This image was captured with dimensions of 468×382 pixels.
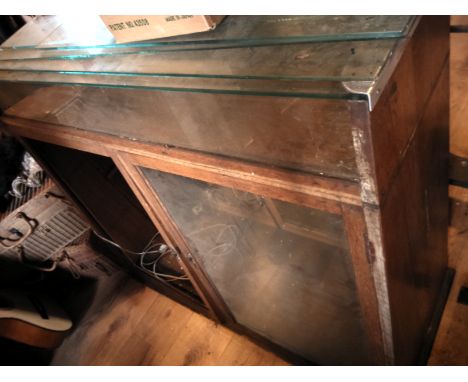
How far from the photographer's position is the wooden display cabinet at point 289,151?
548mm

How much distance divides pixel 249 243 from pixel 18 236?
118 cm

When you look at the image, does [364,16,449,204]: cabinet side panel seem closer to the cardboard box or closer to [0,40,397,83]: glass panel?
[0,40,397,83]: glass panel

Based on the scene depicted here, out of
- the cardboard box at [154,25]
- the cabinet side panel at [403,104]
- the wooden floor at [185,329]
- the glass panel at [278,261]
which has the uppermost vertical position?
the cardboard box at [154,25]

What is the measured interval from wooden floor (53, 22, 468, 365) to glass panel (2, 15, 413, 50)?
1.38 metres

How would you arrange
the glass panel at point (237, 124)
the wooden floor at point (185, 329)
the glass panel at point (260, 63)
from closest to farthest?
the glass panel at point (260, 63) → the glass panel at point (237, 124) → the wooden floor at point (185, 329)

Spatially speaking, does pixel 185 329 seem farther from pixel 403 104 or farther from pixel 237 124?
pixel 403 104

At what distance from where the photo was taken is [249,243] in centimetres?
127

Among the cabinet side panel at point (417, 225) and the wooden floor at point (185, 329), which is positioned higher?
the cabinet side panel at point (417, 225)

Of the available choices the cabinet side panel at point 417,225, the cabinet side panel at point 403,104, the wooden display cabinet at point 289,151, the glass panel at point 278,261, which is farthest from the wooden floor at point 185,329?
the cabinet side panel at point 403,104

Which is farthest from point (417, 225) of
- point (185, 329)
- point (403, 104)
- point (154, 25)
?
point (185, 329)

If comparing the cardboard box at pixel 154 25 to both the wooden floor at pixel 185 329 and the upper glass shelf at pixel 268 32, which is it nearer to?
the upper glass shelf at pixel 268 32

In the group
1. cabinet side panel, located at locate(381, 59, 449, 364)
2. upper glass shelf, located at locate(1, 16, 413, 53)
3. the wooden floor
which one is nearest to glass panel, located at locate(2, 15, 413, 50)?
upper glass shelf, located at locate(1, 16, 413, 53)
